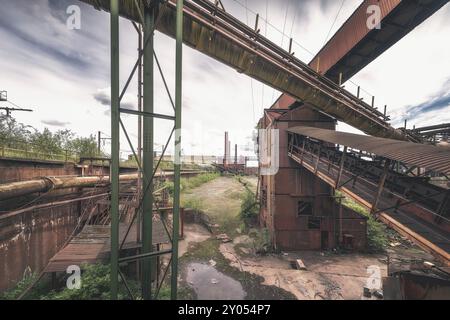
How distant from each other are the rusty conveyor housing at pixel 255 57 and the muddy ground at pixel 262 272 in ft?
20.9

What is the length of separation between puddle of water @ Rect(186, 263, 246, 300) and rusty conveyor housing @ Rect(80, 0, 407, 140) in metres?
7.63

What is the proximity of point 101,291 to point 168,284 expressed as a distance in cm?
218

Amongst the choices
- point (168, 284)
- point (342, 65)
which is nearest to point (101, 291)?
point (168, 284)

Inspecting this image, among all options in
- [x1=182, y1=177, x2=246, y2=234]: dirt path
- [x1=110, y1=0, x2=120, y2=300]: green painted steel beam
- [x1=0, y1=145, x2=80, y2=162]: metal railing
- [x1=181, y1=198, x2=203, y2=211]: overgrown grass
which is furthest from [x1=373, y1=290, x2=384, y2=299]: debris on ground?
[x1=0, y1=145, x2=80, y2=162]: metal railing

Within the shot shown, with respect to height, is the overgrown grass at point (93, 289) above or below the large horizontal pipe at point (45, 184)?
below

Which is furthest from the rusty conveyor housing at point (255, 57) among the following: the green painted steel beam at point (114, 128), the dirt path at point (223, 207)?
the dirt path at point (223, 207)

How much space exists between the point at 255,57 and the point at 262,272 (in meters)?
8.13

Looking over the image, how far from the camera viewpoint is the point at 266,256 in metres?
8.98

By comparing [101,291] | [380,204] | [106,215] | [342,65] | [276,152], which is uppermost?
[342,65]

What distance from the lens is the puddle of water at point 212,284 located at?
6289mm

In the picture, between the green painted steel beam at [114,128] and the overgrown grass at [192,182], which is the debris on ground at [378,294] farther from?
the overgrown grass at [192,182]

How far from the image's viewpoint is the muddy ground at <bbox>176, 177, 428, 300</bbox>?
6.45m

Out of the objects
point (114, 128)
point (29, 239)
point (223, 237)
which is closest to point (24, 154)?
point (29, 239)
